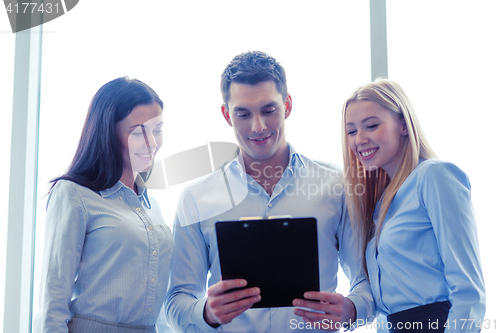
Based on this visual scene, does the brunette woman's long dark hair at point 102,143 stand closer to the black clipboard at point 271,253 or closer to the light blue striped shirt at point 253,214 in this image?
the light blue striped shirt at point 253,214

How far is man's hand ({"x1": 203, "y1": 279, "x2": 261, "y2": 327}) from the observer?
42.4 inches

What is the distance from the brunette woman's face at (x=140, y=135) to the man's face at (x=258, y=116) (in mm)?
289

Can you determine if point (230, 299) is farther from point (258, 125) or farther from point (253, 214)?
point (258, 125)

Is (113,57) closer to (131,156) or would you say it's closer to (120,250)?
(131,156)

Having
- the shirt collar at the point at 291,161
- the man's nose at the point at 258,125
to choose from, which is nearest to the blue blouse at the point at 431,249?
the shirt collar at the point at 291,161

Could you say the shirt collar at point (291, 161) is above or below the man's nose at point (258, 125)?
below

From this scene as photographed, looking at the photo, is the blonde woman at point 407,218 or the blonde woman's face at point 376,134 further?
the blonde woman's face at point 376,134

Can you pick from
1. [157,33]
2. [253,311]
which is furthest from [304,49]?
[253,311]

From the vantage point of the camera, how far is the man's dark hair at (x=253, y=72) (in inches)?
57.4

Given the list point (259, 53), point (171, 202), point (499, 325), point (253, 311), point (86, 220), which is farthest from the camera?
point (171, 202)

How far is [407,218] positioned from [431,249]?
0.36ft

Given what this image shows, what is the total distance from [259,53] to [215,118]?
401 millimetres

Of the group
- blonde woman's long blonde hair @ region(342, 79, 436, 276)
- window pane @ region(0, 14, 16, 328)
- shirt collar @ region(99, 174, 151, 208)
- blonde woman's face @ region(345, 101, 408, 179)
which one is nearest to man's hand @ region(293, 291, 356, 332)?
blonde woman's long blonde hair @ region(342, 79, 436, 276)

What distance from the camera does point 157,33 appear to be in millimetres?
1857
